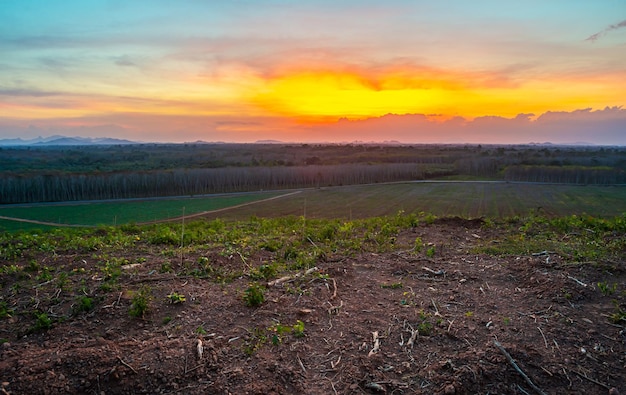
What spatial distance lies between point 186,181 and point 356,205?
2827cm

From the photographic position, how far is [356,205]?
41.3 m

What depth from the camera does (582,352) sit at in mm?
4176

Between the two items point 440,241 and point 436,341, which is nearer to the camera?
point 436,341

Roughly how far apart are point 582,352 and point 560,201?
44224mm

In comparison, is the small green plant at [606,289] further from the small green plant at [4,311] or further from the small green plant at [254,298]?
the small green plant at [4,311]

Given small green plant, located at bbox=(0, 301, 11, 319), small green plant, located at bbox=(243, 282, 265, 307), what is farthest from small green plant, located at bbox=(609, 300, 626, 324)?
small green plant, located at bbox=(0, 301, 11, 319)

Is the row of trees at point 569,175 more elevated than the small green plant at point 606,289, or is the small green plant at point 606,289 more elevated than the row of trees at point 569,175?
the small green plant at point 606,289

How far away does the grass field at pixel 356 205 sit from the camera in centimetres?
3531

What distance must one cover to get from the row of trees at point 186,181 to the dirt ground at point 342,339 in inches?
2017

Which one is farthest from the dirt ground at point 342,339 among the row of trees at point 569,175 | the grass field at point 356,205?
the row of trees at point 569,175

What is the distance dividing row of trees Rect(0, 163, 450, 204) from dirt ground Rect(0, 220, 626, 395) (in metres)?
51.2

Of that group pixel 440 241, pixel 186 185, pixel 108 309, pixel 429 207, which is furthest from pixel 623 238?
pixel 186 185

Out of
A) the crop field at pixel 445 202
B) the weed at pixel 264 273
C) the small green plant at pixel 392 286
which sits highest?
the weed at pixel 264 273

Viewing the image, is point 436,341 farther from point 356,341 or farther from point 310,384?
point 310,384
